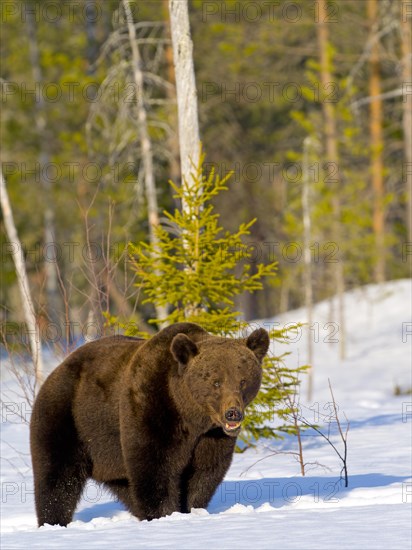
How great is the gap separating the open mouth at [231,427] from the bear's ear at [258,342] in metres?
0.66

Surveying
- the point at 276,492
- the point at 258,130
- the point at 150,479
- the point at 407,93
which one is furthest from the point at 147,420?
the point at 258,130

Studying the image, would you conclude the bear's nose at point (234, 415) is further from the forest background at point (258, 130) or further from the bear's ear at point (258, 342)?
the forest background at point (258, 130)

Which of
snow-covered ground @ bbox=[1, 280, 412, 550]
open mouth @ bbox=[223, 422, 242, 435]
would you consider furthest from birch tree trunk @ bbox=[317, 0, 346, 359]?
open mouth @ bbox=[223, 422, 242, 435]

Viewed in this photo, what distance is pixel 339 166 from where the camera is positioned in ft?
85.1

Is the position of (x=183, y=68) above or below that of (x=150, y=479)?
above

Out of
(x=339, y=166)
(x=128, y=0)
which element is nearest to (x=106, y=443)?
(x=128, y=0)

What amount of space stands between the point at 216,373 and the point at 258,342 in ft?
1.42

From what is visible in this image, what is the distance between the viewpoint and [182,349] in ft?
21.3

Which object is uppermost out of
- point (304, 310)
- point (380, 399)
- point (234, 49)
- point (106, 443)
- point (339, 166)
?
point (106, 443)

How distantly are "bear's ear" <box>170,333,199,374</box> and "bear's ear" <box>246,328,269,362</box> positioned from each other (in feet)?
1.23

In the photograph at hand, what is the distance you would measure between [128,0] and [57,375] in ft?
29.5

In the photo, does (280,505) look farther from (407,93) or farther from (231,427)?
(407,93)

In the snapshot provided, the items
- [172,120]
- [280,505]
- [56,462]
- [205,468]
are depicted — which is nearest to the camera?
[205,468]

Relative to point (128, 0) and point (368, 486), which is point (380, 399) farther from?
point (368, 486)
